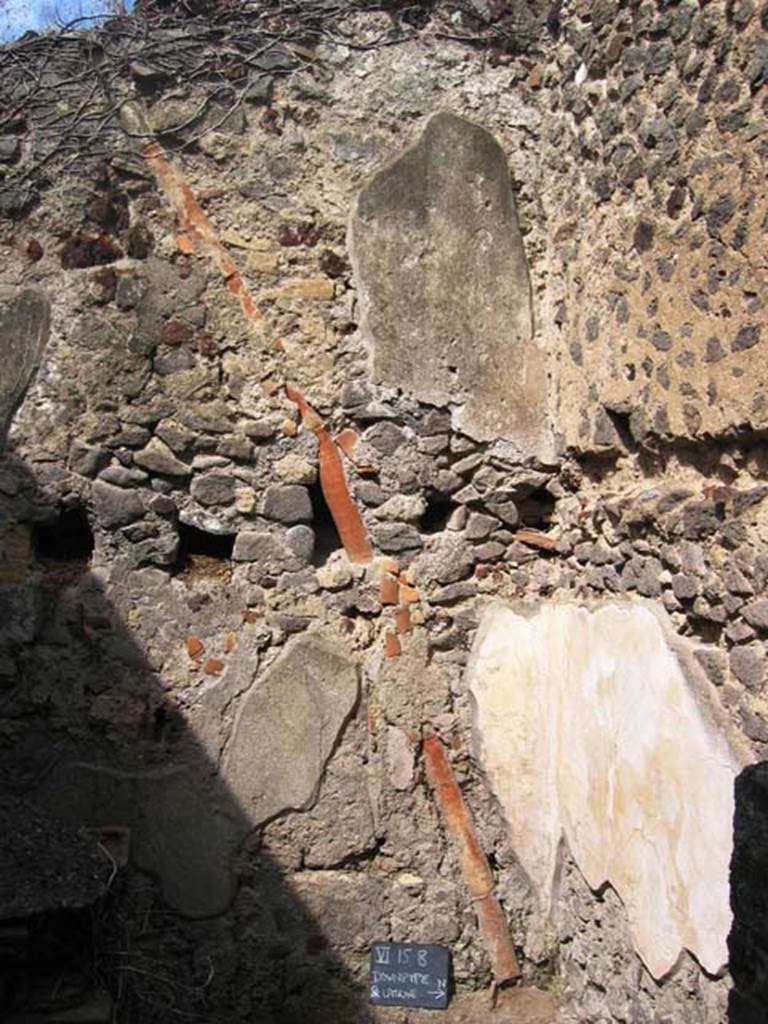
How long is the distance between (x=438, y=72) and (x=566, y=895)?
258cm

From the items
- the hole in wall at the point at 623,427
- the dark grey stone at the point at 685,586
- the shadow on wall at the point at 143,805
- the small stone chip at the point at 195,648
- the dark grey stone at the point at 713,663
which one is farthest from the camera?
the small stone chip at the point at 195,648

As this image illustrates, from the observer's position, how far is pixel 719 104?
268 cm

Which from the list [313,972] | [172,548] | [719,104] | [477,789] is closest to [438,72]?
[719,104]

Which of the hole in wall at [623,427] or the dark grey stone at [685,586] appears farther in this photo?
the hole in wall at [623,427]

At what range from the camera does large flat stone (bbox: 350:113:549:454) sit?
359 centimetres

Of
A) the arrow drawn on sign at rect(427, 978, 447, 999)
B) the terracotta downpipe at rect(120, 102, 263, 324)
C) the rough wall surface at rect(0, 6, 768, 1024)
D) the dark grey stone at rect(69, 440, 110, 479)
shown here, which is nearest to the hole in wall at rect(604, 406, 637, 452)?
the rough wall surface at rect(0, 6, 768, 1024)

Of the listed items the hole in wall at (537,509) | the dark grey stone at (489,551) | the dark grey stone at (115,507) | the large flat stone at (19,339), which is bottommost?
the dark grey stone at (489,551)

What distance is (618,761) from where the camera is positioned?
3.05m

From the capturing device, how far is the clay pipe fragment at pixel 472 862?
3.41m

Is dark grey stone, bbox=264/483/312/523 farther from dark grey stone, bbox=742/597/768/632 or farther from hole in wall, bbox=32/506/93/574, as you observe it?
dark grey stone, bbox=742/597/768/632

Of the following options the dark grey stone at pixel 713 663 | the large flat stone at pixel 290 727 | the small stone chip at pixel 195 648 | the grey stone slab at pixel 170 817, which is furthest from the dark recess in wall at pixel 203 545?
the dark grey stone at pixel 713 663

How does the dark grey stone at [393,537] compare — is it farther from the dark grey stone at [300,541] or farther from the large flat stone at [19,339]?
the large flat stone at [19,339]

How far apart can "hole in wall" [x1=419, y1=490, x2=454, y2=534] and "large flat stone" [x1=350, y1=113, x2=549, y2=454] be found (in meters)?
0.23

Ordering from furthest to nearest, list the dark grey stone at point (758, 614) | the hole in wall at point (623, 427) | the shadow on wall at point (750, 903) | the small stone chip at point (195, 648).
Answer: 1. the small stone chip at point (195, 648)
2. the hole in wall at point (623, 427)
3. the dark grey stone at point (758, 614)
4. the shadow on wall at point (750, 903)
